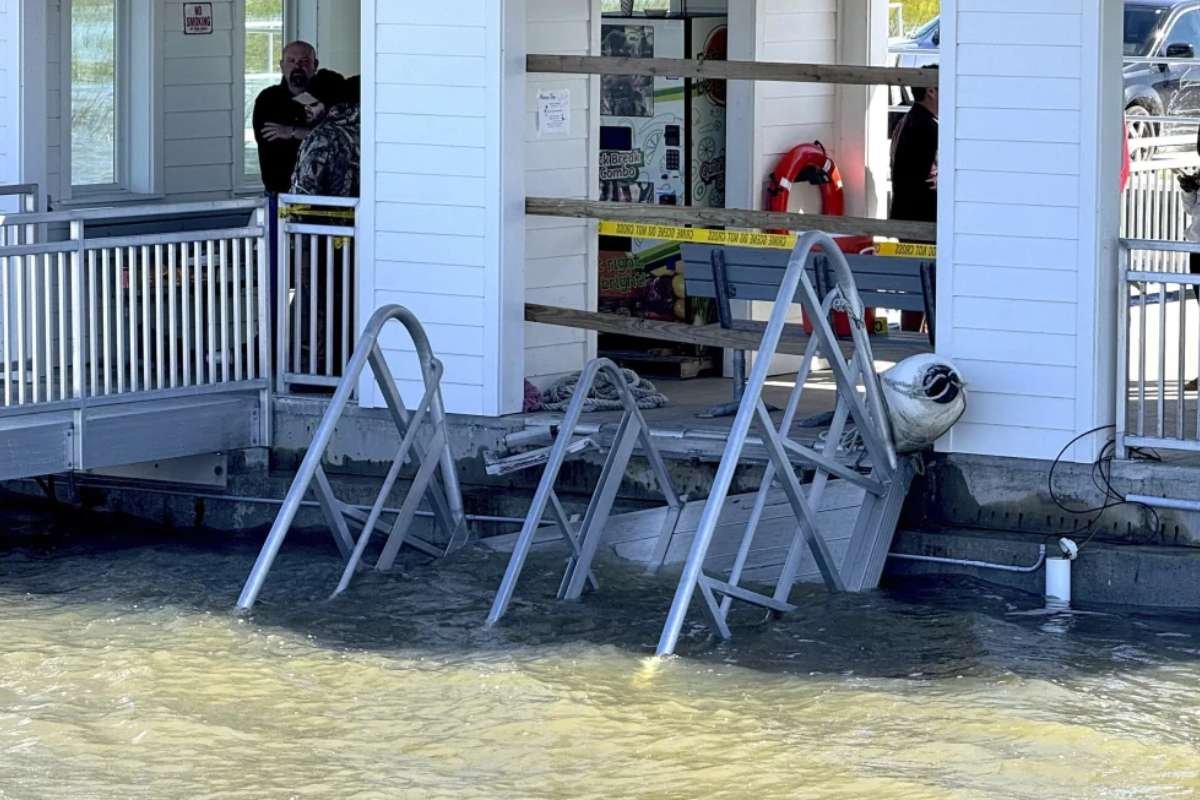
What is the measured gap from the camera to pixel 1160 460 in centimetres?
991

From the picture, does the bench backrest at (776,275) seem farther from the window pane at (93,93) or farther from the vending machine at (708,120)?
the window pane at (93,93)

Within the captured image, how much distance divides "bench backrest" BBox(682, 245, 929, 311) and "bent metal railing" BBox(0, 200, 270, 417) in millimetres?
2240

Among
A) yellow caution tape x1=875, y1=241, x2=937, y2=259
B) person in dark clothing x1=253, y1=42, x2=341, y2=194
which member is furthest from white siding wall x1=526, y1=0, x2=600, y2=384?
person in dark clothing x1=253, y1=42, x2=341, y2=194

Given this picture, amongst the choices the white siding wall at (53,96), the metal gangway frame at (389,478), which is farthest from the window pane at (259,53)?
the metal gangway frame at (389,478)

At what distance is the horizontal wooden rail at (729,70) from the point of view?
34.7 feet

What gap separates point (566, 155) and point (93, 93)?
3689mm

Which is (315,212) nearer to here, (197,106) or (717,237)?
(717,237)

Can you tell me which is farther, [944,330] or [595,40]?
[595,40]

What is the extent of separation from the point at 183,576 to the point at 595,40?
3700mm

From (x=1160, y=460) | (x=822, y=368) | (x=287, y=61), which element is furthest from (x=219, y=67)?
(x=1160, y=460)

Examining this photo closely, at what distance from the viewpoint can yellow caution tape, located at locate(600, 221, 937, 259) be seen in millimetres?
11648

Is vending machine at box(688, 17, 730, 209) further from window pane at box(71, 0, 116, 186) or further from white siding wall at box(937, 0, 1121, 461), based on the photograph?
window pane at box(71, 0, 116, 186)

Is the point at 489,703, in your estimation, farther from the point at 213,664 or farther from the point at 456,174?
the point at 456,174

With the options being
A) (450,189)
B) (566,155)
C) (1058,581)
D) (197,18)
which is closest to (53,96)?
(197,18)
